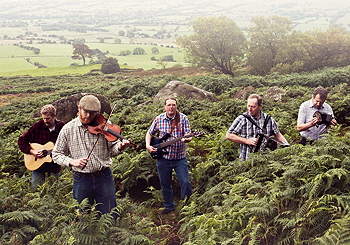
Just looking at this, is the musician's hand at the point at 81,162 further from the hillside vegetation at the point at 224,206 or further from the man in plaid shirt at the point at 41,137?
the man in plaid shirt at the point at 41,137

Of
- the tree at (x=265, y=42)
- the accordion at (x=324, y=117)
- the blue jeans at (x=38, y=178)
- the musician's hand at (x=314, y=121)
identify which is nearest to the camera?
the musician's hand at (x=314, y=121)

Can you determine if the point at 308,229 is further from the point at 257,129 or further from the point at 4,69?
the point at 4,69

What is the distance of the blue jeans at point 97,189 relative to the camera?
448cm

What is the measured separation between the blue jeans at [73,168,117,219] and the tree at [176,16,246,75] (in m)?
47.3

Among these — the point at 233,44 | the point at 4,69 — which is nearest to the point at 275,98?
the point at 233,44

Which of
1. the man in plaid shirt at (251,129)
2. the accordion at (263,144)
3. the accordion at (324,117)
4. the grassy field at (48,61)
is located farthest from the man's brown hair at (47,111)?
the grassy field at (48,61)

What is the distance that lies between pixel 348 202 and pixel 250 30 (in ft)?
171

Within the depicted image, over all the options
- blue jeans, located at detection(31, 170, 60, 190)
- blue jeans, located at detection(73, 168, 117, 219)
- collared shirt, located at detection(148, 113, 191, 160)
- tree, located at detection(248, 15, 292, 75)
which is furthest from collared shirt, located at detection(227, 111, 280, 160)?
tree, located at detection(248, 15, 292, 75)

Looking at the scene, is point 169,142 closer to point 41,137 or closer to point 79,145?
point 79,145

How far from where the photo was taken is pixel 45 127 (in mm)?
6207

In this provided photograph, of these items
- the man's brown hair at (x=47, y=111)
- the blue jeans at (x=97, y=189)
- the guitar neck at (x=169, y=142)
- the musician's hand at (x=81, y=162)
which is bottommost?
the blue jeans at (x=97, y=189)

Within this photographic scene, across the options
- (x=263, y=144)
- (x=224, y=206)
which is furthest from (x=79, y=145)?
(x=263, y=144)

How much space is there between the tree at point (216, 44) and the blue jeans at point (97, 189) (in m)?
47.3

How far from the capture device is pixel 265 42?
49594 millimetres
